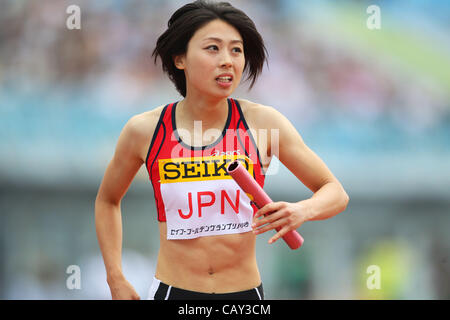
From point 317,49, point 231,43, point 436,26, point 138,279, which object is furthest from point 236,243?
point 436,26

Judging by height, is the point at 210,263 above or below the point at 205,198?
below

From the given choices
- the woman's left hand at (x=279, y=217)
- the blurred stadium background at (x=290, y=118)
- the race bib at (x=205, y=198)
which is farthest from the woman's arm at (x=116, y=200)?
the blurred stadium background at (x=290, y=118)

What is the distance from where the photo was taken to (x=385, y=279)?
19.6ft

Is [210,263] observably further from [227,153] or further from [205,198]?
[227,153]

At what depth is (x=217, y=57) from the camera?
A: 2.77 m

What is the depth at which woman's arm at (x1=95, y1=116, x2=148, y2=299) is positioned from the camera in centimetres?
296

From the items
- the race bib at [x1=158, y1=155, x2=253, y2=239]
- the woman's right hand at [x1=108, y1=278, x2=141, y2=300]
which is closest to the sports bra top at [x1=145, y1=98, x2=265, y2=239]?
the race bib at [x1=158, y1=155, x2=253, y2=239]

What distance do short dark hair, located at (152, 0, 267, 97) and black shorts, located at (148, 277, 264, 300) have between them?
3.65 ft

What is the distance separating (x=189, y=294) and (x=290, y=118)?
11.9ft

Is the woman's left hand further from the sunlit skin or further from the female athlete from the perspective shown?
the sunlit skin

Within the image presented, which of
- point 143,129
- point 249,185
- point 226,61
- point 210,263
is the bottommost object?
point 210,263

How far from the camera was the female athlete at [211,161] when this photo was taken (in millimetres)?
2783

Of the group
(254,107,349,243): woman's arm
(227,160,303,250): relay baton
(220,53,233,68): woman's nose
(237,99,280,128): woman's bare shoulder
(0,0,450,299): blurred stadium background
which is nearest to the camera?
(227,160,303,250): relay baton

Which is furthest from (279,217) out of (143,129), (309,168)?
(143,129)
